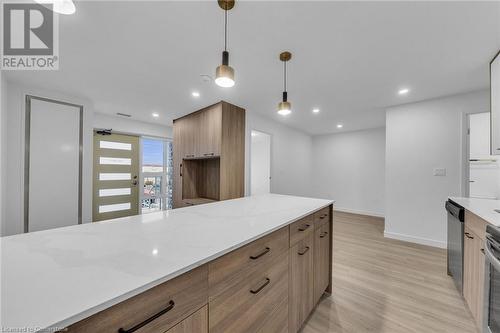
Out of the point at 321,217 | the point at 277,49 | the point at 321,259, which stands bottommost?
the point at 321,259

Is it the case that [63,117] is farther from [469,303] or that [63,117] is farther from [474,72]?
[474,72]

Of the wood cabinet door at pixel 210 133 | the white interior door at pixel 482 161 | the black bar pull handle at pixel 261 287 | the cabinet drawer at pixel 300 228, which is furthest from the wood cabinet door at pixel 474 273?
the white interior door at pixel 482 161

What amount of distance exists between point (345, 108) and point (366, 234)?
2.46 metres

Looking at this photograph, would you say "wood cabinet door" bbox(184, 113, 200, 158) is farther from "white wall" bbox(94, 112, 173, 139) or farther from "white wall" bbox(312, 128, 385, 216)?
"white wall" bbox(312, 128, 385, 216)

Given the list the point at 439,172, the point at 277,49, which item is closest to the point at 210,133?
the point at 277,49

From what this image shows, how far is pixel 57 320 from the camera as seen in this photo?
401 millimetres

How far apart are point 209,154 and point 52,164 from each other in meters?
2.36

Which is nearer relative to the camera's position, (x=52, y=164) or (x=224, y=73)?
(x=224, y=73)

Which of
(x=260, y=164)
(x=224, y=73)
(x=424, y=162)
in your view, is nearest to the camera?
(x=224, y=73)

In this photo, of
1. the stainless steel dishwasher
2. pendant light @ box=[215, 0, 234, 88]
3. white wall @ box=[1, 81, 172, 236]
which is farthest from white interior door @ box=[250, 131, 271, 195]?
white wall @ box=[1, 81, 172, 236]

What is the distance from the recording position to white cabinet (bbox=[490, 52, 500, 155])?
1.88 m

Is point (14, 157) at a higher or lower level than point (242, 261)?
higher

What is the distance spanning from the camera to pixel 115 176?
13.8 ft

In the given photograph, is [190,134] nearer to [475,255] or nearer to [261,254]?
[261,254]
